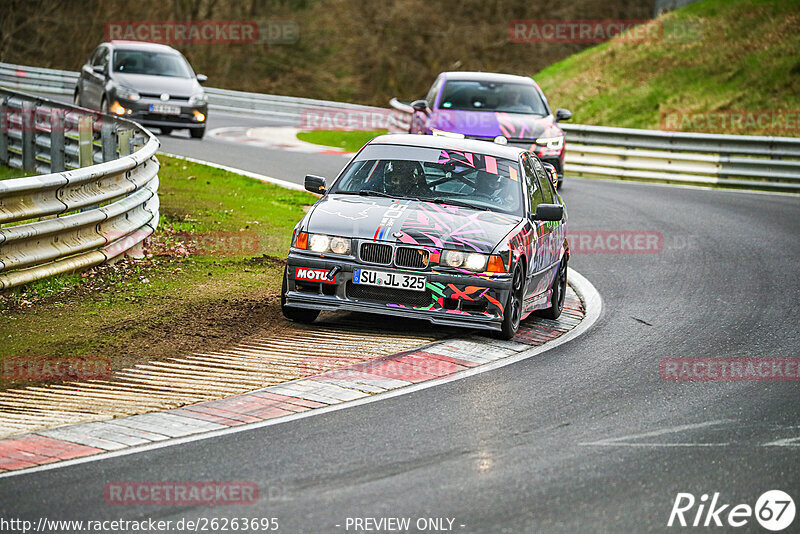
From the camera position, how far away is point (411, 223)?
30.4 feet

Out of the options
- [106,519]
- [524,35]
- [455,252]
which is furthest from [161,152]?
[524,35]

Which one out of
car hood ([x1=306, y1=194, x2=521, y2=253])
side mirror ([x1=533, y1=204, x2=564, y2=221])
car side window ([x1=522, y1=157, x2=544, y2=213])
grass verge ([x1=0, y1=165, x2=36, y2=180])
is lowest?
grass verge ([x1=0, y1=165, x2=36, y2=180])

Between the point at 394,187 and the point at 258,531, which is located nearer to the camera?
the point at 258,531

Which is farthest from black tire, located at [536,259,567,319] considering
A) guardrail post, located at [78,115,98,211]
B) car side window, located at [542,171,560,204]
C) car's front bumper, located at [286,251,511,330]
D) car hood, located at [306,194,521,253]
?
guardrail post, located at [78,115,98,211]

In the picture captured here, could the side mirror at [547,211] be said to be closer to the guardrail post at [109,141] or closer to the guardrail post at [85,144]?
the guardrail post at [85,144]

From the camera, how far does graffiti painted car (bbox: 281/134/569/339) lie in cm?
905

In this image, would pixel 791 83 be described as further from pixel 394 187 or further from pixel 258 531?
pixel 258 531

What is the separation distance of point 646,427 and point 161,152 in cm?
1578

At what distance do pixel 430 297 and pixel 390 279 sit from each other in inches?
13.5

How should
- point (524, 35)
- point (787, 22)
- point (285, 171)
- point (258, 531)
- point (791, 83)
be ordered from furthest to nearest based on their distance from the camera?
point (524, 35) → point (787, 22) → point (791, 83) → point (285, 171) → point (258, 531)

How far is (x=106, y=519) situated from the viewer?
5.14m

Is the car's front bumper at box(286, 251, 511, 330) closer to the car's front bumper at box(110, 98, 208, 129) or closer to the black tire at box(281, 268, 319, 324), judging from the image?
the black tire at box(281, 268, 319, 324)

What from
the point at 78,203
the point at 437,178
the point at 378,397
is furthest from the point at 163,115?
the point at 378,397

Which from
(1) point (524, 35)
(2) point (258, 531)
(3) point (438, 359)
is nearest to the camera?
(2) point (258, 531)
